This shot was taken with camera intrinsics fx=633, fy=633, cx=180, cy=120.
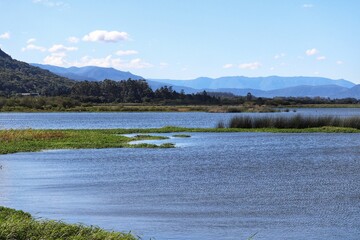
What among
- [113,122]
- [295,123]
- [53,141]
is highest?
[295,123]

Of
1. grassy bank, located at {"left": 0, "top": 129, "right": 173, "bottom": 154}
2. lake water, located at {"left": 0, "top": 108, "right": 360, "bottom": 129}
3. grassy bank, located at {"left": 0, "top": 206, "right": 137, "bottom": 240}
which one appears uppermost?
grassy bank, located at {"left": 0, "top": 206, "right": 137, "bottom": 240}

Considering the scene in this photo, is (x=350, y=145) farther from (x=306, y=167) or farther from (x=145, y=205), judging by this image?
(x=145, y=205)

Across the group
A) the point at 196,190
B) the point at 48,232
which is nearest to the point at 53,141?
the point at 196,190

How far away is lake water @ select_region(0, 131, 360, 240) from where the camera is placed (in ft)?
75.1

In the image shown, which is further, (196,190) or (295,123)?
(295,123)

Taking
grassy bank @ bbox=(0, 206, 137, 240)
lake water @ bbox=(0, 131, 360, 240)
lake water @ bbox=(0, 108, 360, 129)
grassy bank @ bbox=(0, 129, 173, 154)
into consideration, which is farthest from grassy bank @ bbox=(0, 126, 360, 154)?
grassy bank @ bbox=(0, 206, 137, 240)

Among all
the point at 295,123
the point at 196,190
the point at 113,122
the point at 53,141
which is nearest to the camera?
the point at 196,190

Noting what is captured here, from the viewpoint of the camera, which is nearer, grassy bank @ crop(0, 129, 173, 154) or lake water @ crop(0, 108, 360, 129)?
grassy bank @ crop(0, 129, 173, 154)

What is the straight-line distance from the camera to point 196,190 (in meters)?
31.6

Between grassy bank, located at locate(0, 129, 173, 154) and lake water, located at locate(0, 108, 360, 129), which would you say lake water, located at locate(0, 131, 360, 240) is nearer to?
grassy bank, located at locate(0, 129, 173, 154)

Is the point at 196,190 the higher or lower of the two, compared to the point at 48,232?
lower

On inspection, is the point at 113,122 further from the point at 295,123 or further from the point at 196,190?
the point at 196,190

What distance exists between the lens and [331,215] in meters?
24.8

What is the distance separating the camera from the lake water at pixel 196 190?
22891 mm
